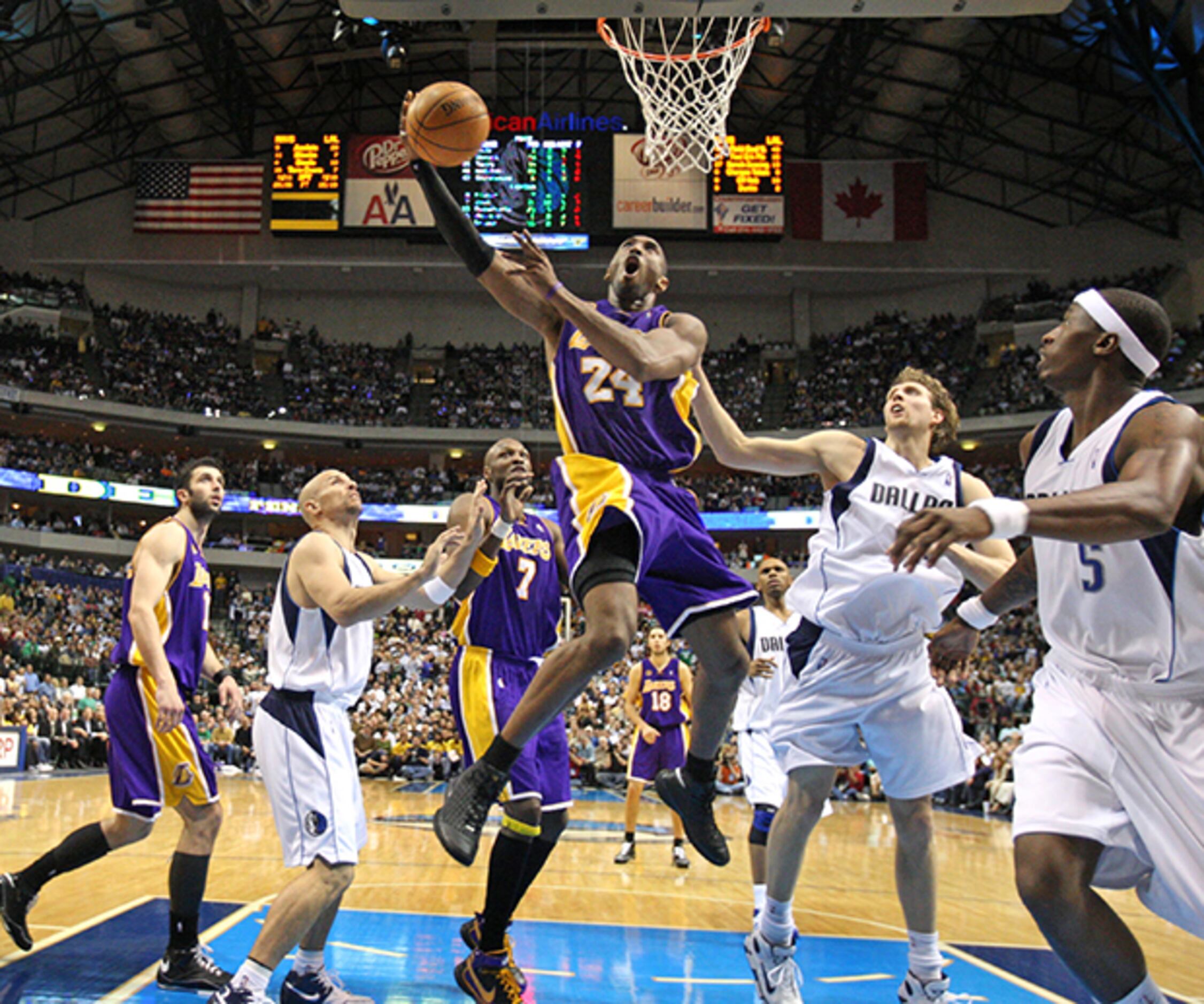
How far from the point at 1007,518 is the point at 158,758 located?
414cm

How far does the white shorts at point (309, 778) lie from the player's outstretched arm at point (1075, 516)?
8.56ft

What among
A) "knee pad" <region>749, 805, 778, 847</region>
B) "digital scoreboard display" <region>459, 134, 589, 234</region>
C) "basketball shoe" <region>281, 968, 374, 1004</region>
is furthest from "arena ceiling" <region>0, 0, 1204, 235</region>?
"basketball shoe" <region>281, 968, 374, 1004</region>

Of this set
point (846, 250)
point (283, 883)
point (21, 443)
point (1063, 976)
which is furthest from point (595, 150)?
point (1063, 976)

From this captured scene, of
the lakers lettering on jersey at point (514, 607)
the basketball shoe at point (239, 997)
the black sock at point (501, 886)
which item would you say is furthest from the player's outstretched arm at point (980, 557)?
the basketball shoe at point (239, 997)

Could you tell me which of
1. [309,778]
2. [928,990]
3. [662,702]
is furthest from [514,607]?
[662,702]

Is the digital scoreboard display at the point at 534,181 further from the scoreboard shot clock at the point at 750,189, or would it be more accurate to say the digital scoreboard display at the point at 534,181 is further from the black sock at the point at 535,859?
the black sock at the point at 535,859

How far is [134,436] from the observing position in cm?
3691

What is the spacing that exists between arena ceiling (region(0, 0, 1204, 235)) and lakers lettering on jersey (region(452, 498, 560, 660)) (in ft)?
59.0

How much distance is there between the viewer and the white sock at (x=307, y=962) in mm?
4391

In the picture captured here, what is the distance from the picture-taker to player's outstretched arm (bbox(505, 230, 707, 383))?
12.3ft

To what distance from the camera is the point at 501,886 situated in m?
4.50

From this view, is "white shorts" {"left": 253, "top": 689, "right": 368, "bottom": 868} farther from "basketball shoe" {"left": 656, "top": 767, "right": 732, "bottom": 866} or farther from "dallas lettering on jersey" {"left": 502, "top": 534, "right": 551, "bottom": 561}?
"dallas lettering on jersey" {"left": 502, "top": 534, "right": 551, "bottom": 561}

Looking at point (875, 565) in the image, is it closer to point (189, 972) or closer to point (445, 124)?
point (445, 124)

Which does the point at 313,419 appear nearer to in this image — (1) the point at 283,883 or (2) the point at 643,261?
(1) the point at 283,883
